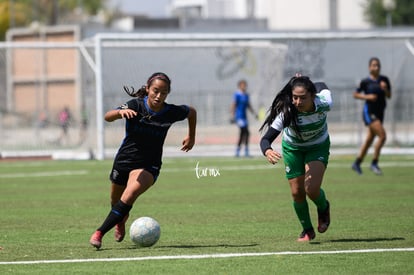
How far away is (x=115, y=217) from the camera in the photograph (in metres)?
10.0

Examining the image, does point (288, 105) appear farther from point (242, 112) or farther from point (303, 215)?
point (242, 112)

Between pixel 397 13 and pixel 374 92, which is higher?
pixel 397 13

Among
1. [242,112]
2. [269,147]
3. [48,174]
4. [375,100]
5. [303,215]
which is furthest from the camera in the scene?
[242,112]

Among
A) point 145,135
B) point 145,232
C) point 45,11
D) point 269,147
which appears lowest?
point 145,232

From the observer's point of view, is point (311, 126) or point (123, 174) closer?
point (123, 174)

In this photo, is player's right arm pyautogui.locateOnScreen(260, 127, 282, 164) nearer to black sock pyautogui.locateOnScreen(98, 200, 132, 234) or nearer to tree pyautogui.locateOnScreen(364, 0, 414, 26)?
black sock pyautogui.locateOnScreen(98, 200, 132, 234)

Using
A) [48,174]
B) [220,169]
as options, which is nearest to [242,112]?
[220,169]

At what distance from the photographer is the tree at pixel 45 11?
72.2 metres

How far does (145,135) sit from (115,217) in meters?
0.97

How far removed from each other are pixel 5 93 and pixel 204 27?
27560 millimetres

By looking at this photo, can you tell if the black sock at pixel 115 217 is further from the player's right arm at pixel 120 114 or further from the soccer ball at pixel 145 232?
the player's right arm at pixel 120 114

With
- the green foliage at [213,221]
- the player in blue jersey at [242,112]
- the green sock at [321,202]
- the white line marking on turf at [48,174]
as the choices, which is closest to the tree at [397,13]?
the player in blue jersey at [242,112]

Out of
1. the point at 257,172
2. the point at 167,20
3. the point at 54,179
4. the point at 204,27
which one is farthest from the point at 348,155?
the point at 167,20

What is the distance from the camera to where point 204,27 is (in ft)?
187
